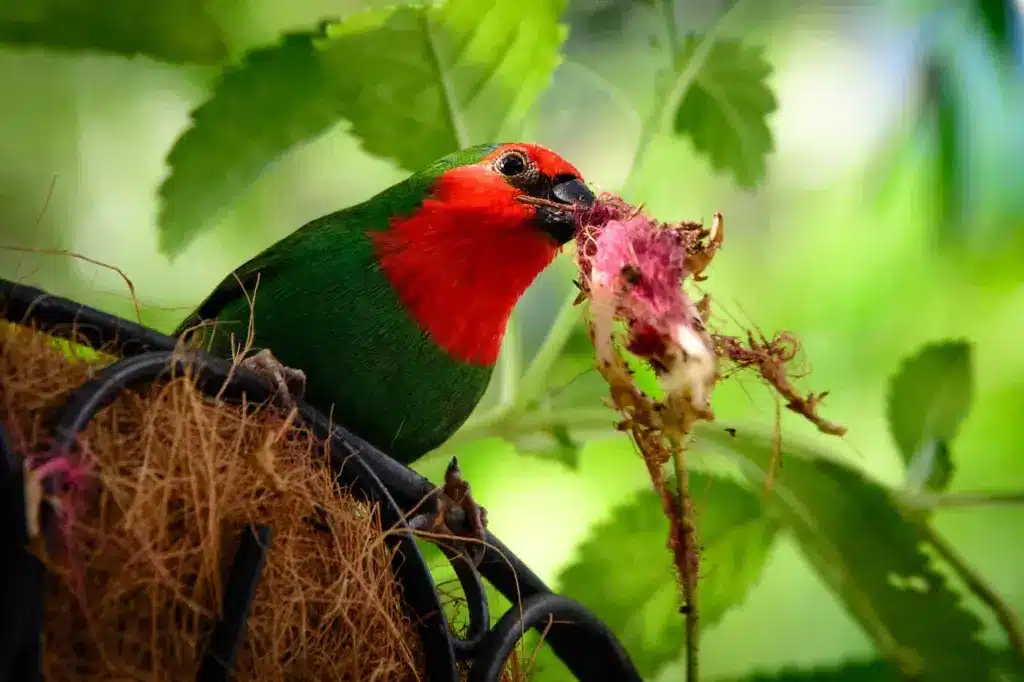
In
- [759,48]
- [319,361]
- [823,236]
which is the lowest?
[319,361]

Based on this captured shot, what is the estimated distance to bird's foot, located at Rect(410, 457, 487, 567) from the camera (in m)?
0.84

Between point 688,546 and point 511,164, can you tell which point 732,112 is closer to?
point 511,164

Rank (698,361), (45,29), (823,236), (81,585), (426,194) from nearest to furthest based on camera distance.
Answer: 1. (81,585)
2. (698,361)
3. (426,194)
4. (45,29)
5. (823,236)

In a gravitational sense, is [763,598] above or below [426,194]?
below

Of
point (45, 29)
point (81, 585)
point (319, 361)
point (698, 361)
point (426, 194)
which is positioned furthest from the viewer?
point (45, 29)

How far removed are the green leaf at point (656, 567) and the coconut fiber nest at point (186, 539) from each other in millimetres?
868

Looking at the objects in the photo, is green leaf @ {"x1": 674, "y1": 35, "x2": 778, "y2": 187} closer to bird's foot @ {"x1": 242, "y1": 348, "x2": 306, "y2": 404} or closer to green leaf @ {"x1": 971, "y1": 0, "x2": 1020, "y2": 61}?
green leaf @ {"x1": 971, "y1": 0, "x2": 1020, "y2": 61}

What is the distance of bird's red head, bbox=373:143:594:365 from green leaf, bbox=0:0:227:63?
2.18 feet

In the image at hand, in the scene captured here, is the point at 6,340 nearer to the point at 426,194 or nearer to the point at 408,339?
the point at 408,339

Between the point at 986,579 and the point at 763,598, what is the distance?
44 centimetres

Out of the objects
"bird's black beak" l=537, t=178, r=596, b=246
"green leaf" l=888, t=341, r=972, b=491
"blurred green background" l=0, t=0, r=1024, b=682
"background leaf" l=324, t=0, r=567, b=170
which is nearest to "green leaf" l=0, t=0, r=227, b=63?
"blurred green background" l=0, t=0, r=1024, b=682

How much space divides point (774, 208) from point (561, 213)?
3.05 ft

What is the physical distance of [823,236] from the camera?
1.96 meters

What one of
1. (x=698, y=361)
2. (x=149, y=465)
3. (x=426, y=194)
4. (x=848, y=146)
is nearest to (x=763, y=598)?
(x=848, y=146)
